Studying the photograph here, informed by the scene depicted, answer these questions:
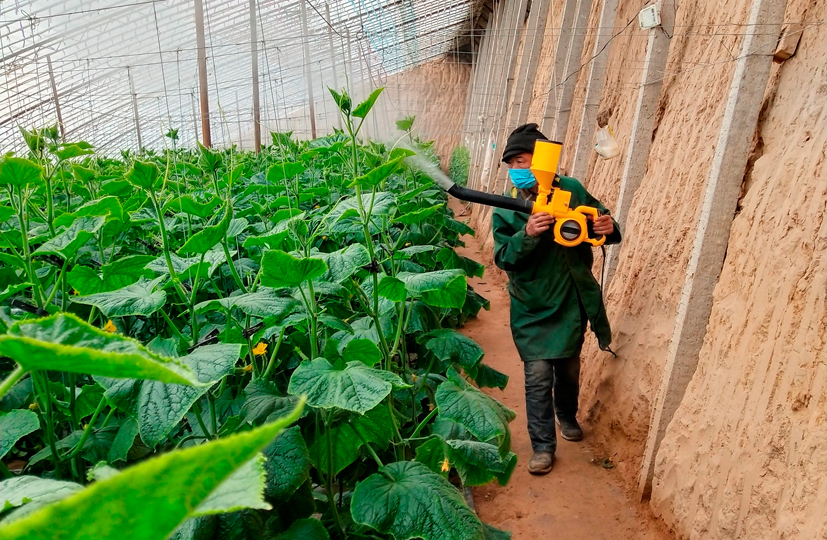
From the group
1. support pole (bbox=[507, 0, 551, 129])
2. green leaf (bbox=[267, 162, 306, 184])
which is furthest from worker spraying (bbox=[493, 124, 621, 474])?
support pole (bbox=[507, 0, 551, 129])

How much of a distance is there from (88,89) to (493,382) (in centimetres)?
1795

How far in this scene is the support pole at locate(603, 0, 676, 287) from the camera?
4.00 meters

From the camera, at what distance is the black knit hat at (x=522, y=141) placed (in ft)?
11.5

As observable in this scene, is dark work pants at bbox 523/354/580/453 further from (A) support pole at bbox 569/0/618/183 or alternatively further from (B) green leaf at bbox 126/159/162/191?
(B) green leaf at bbox 126/159/162/191

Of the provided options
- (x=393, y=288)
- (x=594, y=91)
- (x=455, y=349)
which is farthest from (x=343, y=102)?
(x=594, y=91)

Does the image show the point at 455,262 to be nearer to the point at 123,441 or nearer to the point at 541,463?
the point at 541,463

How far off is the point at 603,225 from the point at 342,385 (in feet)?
6.48

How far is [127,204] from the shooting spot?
9.19 feet

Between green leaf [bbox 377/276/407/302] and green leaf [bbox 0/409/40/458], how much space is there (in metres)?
1.05

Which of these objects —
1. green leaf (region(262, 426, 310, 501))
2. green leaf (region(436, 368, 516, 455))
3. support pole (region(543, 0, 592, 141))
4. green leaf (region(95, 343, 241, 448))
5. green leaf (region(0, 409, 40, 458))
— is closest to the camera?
green leaf (region(95, 343, 241, 448))

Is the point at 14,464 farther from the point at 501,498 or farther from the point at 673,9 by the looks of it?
the point at 673,9

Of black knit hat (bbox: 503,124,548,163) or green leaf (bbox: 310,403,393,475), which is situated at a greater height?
black knit hat (bbox: 503,124,548,163)

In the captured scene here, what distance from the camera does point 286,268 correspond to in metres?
1.69

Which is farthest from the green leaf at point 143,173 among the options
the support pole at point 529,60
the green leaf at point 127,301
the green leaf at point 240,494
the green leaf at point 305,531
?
the support pole at point 529,60
